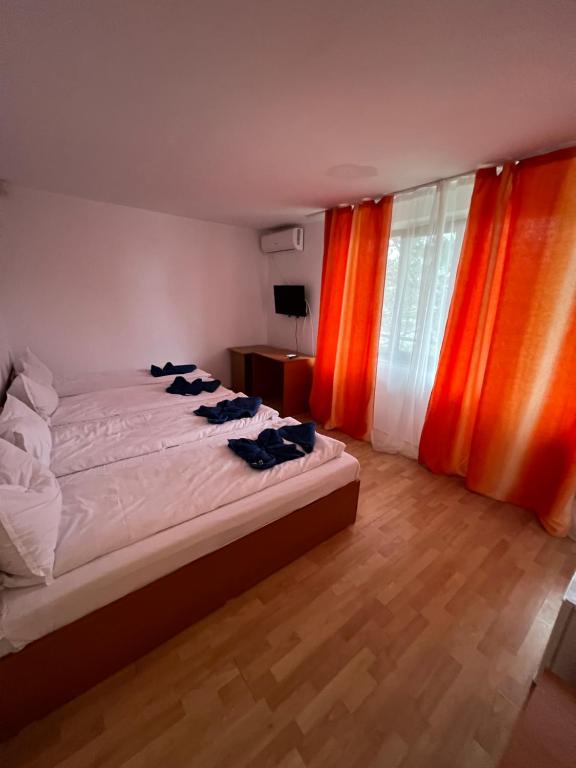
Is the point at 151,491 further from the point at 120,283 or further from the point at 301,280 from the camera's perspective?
the point at 301,280

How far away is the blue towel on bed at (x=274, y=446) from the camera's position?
5.70ft

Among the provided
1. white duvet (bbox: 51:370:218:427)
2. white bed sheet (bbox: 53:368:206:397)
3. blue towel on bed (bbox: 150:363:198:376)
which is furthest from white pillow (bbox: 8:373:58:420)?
blue towel on bed (bbox: 150:363:198:376)

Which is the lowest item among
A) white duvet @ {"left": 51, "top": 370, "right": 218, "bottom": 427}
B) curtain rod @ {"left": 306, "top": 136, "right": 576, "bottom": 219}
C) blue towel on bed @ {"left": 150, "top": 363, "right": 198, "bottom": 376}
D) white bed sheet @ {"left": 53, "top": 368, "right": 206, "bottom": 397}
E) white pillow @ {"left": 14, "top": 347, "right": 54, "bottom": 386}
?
white duvet @ {"left": 51, "top": 370, "right": 218, "bottom": 427}

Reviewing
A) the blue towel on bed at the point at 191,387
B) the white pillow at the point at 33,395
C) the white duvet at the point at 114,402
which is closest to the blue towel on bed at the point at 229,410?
the white duvet at the point at 114,402

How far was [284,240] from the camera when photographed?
12.4 ft

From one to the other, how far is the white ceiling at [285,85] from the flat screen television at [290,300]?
1.62m

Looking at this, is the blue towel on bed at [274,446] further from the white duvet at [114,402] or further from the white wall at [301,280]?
the white wall at [301,280]

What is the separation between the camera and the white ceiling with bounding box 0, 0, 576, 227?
956mm

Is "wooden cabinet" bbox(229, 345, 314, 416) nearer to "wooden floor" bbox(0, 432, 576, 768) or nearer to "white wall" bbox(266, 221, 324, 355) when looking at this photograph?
"white wall" bbox(266, 221, 324, 355)

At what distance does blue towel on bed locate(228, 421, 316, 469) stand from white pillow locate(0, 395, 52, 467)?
3.36 ft

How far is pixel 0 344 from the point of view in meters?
2.46

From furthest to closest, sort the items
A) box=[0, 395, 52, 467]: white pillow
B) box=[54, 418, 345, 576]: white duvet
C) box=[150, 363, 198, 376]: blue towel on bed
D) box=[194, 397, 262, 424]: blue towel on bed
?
box=[150, 363, 198, 376]: blue towel on bed, box=[194, 397, 262, 424]: blue towel on bed, box=[0, 395, 52, 467]: white pillow, box=[54, 418, 345, 576]: white duvet

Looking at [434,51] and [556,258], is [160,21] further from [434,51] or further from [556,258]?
[556,258]

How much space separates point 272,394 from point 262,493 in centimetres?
297
